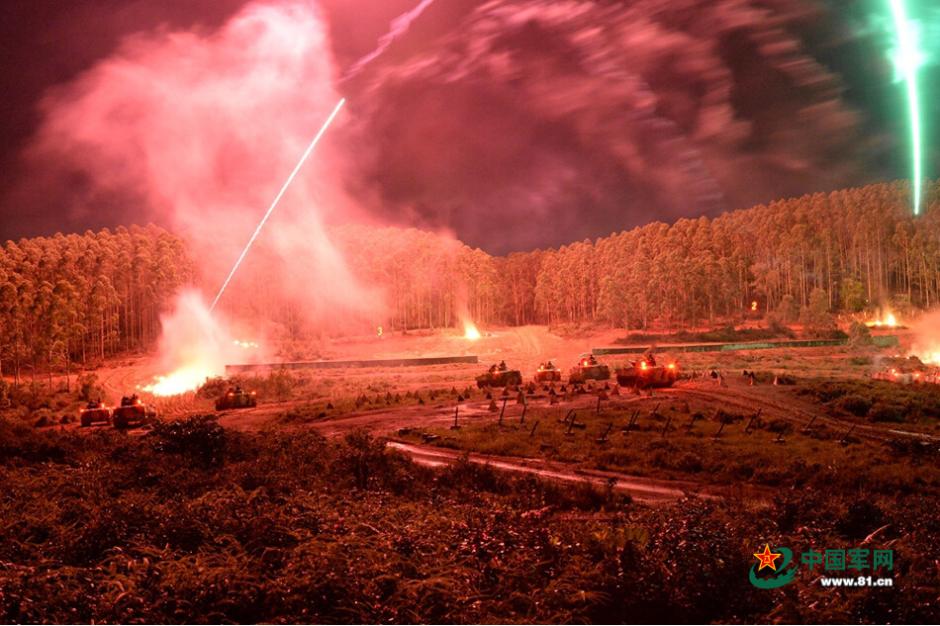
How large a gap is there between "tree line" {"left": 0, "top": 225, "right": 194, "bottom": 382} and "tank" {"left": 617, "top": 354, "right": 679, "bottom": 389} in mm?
38096

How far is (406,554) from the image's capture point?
30.1 feet

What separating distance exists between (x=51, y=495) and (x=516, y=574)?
9556 mm

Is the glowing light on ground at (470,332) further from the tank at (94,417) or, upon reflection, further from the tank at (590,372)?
the tank at (94,417)

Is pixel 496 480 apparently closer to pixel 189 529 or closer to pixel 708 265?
pixel 189 529

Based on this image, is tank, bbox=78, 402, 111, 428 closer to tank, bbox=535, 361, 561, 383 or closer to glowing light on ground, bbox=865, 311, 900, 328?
tank, bbox=535, 361, 561, 383

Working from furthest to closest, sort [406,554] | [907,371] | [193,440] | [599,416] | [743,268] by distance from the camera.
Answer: [743,268] < [907,371] < [599,416] < [193,440] < [406,554]

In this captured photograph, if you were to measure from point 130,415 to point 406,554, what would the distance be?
26.2 meters

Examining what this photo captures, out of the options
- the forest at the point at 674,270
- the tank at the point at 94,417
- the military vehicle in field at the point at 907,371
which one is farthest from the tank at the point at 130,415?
the military vehicle in field at the point at 907,371

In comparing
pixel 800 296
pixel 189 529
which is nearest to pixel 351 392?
pixel 189 529

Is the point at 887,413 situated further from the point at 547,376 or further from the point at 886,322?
the point at 886,322

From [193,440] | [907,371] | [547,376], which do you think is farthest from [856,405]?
[193,440]

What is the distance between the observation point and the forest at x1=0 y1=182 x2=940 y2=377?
195 feet

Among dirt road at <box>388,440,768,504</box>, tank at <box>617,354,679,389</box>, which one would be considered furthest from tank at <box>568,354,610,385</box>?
dirt road at <box>388,440,768,504</box>

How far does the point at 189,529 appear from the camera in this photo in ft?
31.6
